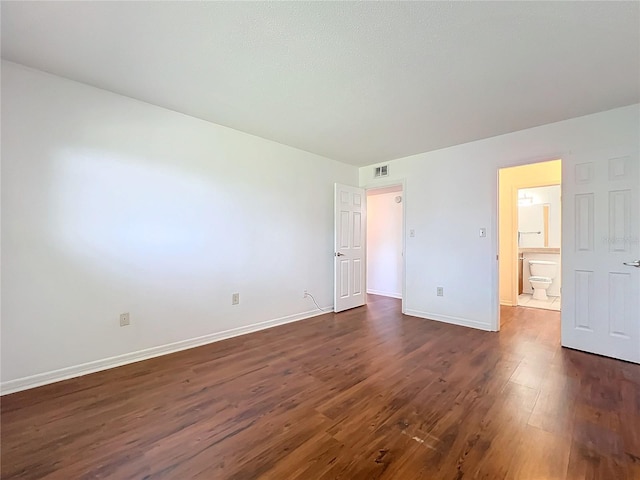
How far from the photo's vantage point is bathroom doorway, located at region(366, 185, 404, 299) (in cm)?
579

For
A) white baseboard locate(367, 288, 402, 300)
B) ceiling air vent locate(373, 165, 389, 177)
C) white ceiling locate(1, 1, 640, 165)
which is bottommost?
white baseboard locate(367, 288, 402, 300)

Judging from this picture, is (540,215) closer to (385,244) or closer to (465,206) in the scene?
(385,244)

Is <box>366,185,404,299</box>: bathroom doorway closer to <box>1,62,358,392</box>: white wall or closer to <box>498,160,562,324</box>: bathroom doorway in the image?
<box>498,160,562,324</box>: bathroom doorway

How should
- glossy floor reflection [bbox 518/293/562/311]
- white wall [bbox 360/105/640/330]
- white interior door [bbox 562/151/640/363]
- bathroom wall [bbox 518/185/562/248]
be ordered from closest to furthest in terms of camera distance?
white interior door [bbox 562/151/640/363] → white wall [bbox 360/105/640/330] → glossy floor reflection [bbox 518/293/562/311] → bathroom wall [bbox 518/185/562/248]

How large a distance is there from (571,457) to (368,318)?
108 inches

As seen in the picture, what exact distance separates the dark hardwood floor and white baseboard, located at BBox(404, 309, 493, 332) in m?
0.66

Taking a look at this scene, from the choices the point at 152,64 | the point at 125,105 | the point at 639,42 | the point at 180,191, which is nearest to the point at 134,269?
the point at 180,191

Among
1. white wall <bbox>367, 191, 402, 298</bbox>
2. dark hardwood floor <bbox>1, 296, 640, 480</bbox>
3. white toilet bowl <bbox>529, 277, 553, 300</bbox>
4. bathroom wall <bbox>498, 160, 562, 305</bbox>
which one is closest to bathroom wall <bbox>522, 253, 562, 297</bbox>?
white toilet bowl <bbox>529, 277, 553, 300</bbox>

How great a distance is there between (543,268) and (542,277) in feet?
0.61

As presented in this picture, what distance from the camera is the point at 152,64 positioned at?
2.10m

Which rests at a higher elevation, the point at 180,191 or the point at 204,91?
the point at 204,91

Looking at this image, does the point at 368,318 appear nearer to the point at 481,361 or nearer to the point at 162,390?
the point at 481,361

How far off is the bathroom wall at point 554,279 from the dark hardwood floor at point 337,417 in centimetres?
340

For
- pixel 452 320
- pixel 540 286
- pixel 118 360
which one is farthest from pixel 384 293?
pixel 118 360
